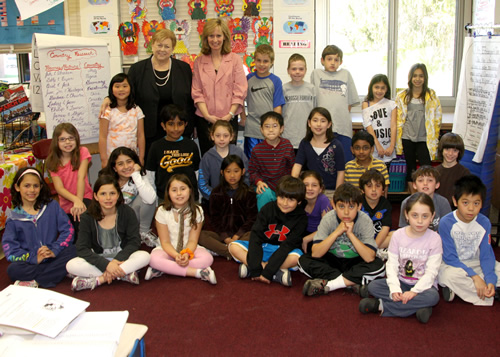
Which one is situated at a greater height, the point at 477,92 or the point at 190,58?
the point at 190,58

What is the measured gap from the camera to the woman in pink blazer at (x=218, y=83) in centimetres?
360

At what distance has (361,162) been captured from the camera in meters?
3.34

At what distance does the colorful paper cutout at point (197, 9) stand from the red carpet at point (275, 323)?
291cm

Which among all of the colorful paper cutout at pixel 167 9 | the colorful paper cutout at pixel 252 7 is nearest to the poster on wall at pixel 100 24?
the colorful paper cutout at pixel 167 9

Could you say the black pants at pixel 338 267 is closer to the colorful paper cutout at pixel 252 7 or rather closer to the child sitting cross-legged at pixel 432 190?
the child sitting cross-legged at pixel 432 190

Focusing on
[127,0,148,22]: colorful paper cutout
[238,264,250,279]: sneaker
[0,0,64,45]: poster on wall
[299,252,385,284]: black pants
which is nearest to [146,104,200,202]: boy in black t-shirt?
[238,264,250,279]: sneaker

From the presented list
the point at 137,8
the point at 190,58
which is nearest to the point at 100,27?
the point at 137,8

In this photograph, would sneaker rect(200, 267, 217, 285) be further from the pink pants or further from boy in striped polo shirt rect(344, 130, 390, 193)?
boy in striped polo shirt rect(344, 130, 390, 193)

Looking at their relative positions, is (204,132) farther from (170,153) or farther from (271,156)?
(271,156)

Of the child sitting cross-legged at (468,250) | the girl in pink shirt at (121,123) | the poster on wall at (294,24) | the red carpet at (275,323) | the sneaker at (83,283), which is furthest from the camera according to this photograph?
the poster on wall at (294,24)

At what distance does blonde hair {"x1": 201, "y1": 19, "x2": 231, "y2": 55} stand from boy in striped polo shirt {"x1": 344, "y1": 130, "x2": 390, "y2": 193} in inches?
46.3

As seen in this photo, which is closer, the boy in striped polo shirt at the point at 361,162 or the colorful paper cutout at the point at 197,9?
the boy in striped polo shirt at the point at 361,162

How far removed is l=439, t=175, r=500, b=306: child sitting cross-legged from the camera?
8.21 feet

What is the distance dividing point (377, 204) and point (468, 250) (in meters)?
0.61
